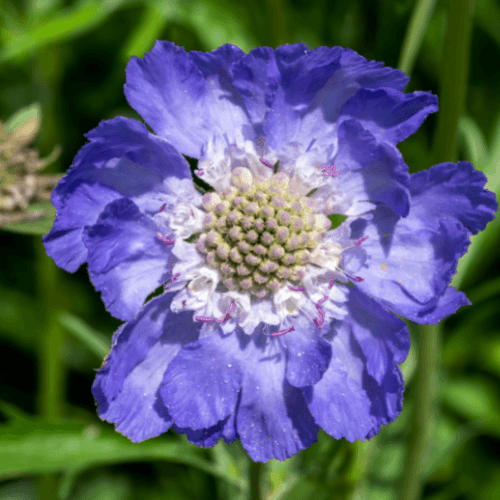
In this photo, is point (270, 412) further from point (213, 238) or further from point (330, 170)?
point (330, 170)

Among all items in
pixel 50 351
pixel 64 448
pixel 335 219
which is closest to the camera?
pixel 335 219

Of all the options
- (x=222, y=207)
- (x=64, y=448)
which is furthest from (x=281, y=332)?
(x=64, y=448)

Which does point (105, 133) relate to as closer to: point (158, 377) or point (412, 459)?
point (158, 377)

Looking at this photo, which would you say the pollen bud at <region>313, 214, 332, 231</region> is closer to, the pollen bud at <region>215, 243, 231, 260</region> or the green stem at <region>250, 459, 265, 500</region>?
the pollen bud at <region>215, 243, 231, 260</region>

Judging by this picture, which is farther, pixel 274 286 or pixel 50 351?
pixel 50 351

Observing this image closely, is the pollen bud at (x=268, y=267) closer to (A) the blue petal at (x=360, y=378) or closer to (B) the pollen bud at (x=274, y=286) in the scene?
(B) the pollen bud at (x=274, y=286)

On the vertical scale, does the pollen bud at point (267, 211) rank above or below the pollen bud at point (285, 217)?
above

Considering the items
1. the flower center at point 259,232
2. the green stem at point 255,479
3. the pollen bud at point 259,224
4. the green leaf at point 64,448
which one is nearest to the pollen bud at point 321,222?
the flower center at point 259,232
